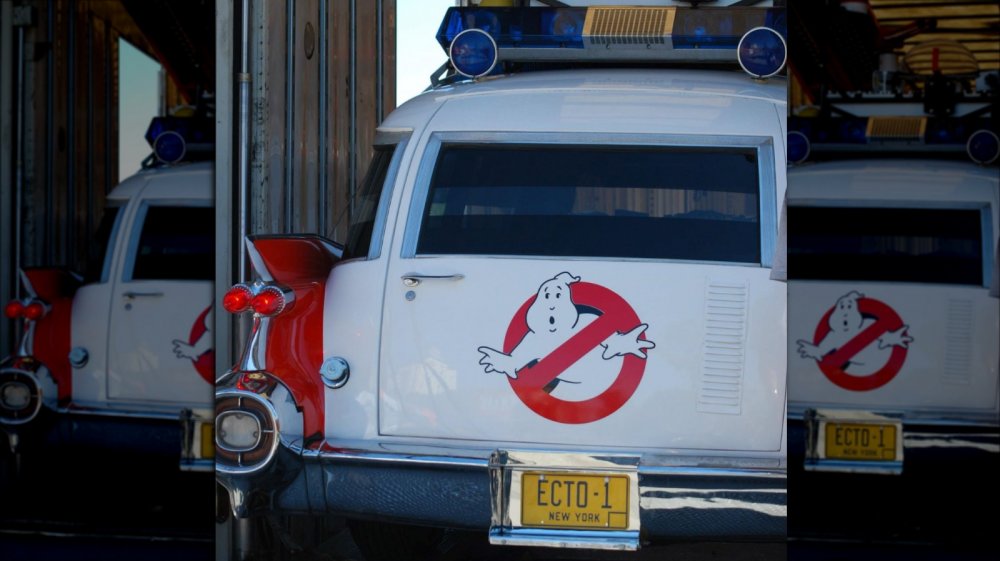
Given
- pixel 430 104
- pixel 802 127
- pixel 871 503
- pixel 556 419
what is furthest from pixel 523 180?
pixel 871 503

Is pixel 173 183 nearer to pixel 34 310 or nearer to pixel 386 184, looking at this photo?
pixel 34 310

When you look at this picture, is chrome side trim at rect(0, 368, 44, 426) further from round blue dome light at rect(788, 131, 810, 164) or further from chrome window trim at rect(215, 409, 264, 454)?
round blue dome light at rect(788, 131, 810, 164)

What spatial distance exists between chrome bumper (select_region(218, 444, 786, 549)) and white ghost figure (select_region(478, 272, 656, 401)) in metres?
0.19

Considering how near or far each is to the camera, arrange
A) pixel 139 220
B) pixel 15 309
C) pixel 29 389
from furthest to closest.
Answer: pixel 139 220
pixel 15 309
pixel 29 389

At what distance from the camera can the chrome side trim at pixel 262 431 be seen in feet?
9.73

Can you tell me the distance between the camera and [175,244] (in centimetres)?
540

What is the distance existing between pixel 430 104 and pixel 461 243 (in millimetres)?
439

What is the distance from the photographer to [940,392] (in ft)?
13.3

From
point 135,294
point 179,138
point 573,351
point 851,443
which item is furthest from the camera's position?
point 179,138

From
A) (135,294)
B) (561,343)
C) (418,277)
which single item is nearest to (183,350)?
(135,294)

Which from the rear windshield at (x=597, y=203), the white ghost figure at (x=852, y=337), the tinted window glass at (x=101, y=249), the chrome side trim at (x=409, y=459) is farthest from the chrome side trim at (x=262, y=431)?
the tinted window glass at (x=101, y=249)

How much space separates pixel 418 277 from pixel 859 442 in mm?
1649

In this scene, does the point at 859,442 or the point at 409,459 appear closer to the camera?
the point at 409,459

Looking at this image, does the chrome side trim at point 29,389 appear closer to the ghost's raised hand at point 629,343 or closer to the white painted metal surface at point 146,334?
the white painted metal surface at point 146,334
